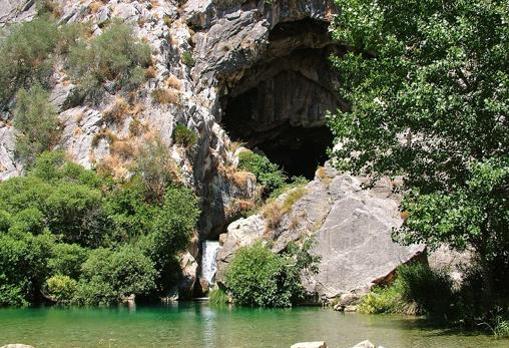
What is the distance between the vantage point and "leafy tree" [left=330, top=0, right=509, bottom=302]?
18.6 meters

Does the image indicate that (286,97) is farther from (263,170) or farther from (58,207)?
(58,207)

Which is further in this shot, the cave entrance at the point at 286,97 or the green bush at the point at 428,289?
the cave entrance at the point at 286,97

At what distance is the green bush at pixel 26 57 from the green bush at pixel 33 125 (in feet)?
9.55

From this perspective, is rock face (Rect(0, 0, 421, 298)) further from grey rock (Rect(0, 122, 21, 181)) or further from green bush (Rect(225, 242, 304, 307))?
green bush (Rect(225, 242, 304, 307))

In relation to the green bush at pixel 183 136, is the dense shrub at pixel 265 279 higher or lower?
lower

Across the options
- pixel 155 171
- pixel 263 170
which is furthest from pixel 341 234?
pixel 263 170

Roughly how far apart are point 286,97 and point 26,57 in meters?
23.1

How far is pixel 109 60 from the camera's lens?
159 feet

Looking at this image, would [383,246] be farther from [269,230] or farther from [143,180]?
[143,180]

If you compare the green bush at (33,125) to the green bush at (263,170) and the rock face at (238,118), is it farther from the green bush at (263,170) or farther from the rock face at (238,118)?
the green bush at (263,170)

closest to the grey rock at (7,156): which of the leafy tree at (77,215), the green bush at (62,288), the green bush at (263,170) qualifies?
the leafy tree at (77,215)

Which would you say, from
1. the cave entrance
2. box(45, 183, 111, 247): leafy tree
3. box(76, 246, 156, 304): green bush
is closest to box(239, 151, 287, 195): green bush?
the cave entrance

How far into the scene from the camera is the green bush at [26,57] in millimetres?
50438

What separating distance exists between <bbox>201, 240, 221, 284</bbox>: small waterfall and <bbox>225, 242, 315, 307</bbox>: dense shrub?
8.30 m
